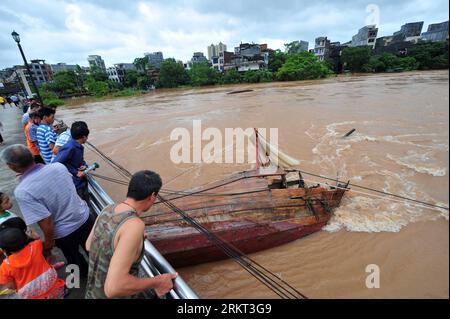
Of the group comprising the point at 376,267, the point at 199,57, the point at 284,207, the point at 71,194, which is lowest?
the point at 376,267

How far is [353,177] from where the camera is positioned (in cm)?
761

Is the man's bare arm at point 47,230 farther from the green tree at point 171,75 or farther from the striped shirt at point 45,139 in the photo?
the green tree at point 171,75

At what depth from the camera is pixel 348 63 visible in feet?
156

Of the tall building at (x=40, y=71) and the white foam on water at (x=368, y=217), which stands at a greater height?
the tall building at (x=40, y=71)

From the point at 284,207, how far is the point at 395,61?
174 feet

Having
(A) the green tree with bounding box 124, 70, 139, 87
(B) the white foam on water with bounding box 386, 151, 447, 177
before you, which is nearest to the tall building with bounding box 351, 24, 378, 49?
(A) the green tree with bounding box 124, 70, 139, 87

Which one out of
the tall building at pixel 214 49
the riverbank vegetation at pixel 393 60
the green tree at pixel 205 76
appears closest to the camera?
the riverbank vegetation at pixel 393 60

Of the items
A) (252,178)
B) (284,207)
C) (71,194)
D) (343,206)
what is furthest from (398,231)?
(71,194)

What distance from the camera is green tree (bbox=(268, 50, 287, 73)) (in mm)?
50906

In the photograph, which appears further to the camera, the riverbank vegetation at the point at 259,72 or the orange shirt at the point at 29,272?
the riverbank vegetation at the point at 259,72

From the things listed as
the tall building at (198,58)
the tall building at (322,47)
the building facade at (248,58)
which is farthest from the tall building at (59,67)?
the tall building at (322,47)

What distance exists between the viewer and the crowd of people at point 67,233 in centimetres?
150

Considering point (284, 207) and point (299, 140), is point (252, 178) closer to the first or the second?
point (284, 207)

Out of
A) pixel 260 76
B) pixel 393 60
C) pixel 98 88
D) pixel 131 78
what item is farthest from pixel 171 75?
pixel 393 60
